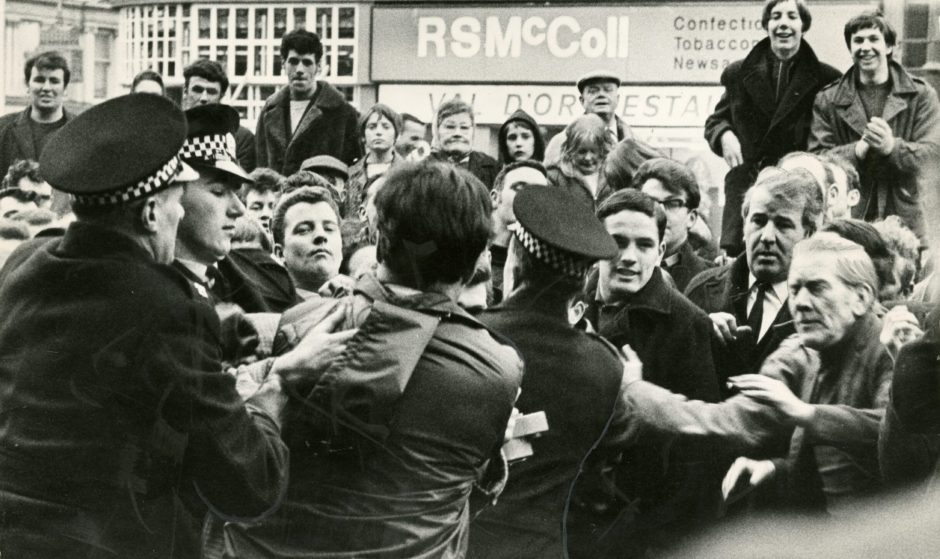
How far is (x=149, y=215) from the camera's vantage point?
6.27ft

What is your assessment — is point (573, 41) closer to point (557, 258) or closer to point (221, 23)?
point (221, 23)

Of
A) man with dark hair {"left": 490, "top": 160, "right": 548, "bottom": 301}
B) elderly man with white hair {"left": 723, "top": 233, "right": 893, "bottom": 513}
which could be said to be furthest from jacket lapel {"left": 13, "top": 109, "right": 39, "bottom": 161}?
elderly man with white hair {"left": 723, "top": 233, "right": 893, "bottom": 513}

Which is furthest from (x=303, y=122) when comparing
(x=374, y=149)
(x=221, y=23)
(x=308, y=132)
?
(x=221, y=23)

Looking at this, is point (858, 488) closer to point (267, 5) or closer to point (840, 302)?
point (840, 302)

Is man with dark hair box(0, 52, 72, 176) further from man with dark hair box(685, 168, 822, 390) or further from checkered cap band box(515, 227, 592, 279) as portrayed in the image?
man with dark hair box(685, 168, 822, 390)

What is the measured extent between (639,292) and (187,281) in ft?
3.46

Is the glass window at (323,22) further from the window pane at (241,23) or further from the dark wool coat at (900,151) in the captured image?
the dark wool coat at (900,151)

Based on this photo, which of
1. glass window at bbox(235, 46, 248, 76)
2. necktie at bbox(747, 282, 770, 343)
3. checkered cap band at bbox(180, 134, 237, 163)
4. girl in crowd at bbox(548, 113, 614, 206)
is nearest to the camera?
checkered cap band at bbox(180, 134, 237, 163)

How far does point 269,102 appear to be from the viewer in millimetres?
3615

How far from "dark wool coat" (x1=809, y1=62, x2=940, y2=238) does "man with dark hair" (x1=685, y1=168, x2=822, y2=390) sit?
19.7 inches

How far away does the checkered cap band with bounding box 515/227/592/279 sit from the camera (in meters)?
2.14

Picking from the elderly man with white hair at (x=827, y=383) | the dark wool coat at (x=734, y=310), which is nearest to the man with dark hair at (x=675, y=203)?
the dark wool coat at (x=734, y=310)

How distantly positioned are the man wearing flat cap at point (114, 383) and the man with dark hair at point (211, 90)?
1.72 m

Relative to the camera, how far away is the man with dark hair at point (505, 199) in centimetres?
312
